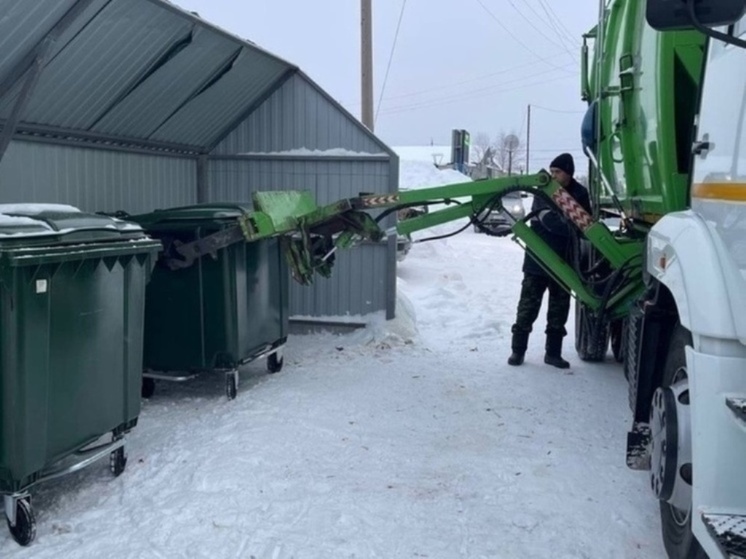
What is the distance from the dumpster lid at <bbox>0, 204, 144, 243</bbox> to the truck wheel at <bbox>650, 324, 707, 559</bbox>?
2.94m

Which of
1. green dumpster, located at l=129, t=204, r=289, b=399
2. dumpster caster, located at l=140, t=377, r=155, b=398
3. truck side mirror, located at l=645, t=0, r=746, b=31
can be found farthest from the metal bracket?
truck side mirror, located at l=645, t=0, r=746, b=31

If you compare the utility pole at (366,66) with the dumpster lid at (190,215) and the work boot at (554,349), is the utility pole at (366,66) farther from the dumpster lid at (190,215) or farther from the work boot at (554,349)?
the dumpster lid at (190,215)

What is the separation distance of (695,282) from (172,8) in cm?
453

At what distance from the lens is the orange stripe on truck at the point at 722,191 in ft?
7.88

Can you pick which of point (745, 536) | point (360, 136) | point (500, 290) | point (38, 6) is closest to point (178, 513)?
point (745, 536)

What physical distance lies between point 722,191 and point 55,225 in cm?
307

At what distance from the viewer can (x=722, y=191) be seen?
8.43ft

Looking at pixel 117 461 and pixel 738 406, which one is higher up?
pixel 738 406

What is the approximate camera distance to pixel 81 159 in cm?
651

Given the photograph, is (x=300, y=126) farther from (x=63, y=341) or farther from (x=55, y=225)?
(x=63, y=341)

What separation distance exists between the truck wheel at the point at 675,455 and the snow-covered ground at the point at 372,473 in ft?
1.34

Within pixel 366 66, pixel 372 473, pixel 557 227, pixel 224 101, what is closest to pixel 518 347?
pixel 557 227

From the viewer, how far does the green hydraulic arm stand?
5438 millimetres

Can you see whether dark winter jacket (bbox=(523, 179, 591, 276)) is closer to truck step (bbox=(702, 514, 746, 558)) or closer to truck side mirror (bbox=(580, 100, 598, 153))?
truck side mirror (bbox=(580, 100, 598, 153))
